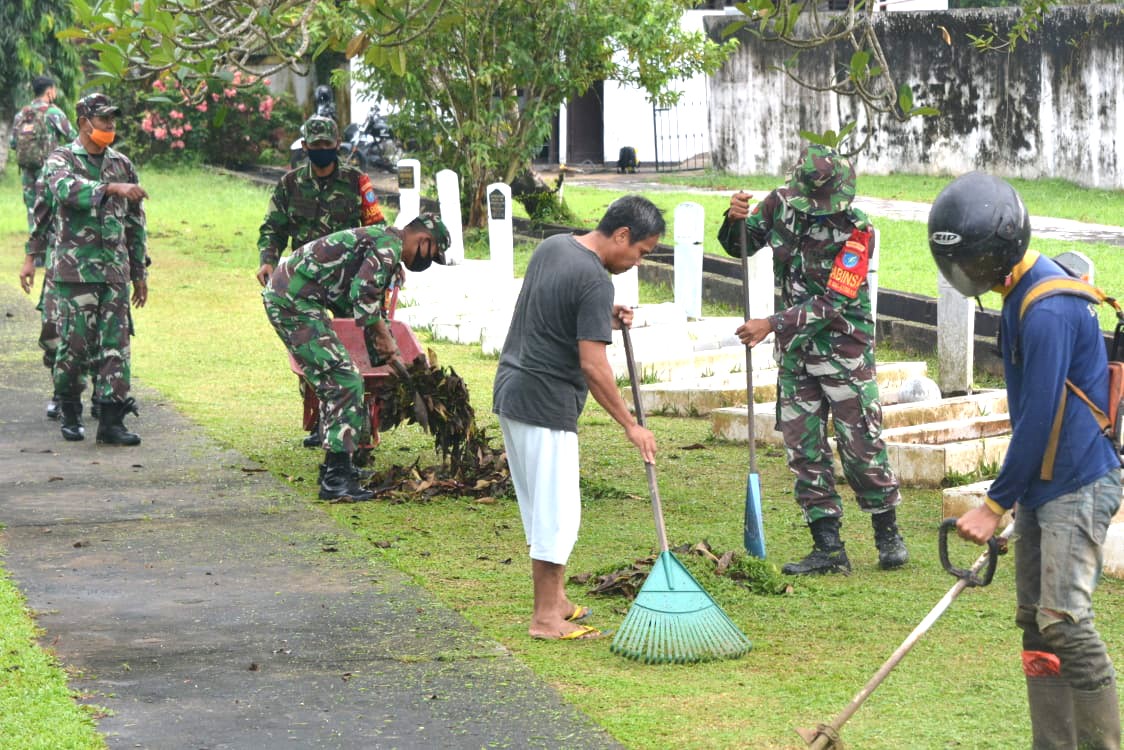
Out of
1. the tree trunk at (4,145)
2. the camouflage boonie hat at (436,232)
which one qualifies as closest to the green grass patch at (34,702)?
the camouflage boonie hat at (436,232)

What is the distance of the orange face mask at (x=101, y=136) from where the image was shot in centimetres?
945

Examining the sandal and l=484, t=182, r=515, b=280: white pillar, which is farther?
l=484, t=182, r=515, b=280: white pillar

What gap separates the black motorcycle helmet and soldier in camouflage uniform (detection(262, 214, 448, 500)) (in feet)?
12.5

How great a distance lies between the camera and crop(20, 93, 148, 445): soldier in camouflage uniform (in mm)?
9375

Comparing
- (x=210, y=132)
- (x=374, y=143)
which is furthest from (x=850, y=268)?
(x=210, y=132)

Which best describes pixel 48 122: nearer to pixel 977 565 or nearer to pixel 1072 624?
pixel 977 565

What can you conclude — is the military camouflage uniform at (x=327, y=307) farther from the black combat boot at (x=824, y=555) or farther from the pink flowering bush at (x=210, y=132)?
the pink flowering bush at (x=210, y=132)

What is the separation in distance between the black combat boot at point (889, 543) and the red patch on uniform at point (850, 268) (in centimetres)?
99

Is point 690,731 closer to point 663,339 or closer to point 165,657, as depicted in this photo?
point 165,657

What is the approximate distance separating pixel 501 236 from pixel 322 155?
4.92 meters

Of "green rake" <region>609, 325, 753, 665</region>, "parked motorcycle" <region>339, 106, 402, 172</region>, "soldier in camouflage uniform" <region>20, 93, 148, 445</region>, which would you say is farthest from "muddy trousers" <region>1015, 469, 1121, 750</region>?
"parked motorcycle" <region>339, 106, 402, 172</region>

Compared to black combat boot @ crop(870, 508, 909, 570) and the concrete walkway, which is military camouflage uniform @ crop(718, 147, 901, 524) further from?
the concrete walkway

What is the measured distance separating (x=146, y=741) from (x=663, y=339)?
26.4 ft

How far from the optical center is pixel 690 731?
5039mm
